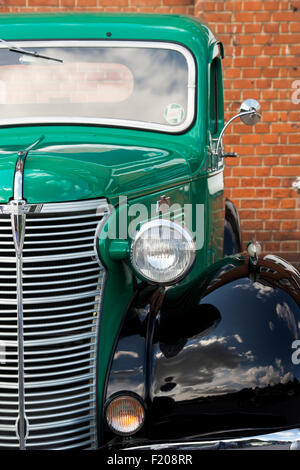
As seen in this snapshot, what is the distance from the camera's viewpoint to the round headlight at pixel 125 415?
6.97ft

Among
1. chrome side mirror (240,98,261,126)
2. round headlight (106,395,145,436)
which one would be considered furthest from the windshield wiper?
round headlight (106,395,145,436)

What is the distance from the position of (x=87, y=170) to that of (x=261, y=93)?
470cm

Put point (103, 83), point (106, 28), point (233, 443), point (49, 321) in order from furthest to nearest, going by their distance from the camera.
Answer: point (106, 28), point (103, 83), point (49, 321), point (233, 443)

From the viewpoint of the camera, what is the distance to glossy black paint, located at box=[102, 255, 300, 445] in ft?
6.88

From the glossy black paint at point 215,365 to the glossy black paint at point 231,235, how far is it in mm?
2200

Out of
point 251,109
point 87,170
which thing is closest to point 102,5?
point 251,109

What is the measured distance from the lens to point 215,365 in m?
2.15

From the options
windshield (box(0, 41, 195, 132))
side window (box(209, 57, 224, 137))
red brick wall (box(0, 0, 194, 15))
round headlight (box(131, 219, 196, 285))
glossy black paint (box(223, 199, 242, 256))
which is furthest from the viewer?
red brick wall (box(0, 0, 194, 15))

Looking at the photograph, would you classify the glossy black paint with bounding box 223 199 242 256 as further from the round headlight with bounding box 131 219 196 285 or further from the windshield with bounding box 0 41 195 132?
the round headlight with bounding box 131 219 196 285

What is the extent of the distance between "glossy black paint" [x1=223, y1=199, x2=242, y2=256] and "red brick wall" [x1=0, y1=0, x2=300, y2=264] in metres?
1.86

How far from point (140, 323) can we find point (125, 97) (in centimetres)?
134

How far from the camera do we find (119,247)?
2271 millimetres

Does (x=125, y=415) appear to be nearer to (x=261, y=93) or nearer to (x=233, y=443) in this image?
(x=233, y=443)

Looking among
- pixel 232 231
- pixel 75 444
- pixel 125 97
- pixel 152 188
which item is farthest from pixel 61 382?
pixel 232 231
